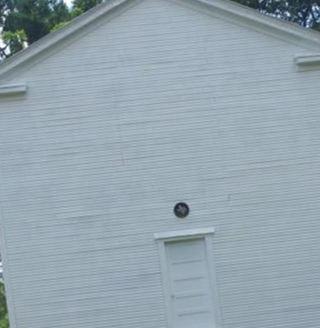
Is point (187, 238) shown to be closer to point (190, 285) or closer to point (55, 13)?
point (190, 285)

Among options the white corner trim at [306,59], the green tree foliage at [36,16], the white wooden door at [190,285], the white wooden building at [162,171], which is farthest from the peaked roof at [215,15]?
the green tree foliage at [36,16]

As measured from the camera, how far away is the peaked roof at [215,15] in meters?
15.5

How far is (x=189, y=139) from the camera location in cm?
1561

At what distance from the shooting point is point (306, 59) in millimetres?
15703

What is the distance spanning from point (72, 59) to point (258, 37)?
A: 338 cm

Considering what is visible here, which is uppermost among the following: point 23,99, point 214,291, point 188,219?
point 23,99

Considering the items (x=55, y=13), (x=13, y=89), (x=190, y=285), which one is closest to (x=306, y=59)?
(x=190, y=285)

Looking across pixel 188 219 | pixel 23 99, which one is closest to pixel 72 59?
pixel 23 99

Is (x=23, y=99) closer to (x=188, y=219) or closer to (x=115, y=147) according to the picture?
(x=115, y=147)

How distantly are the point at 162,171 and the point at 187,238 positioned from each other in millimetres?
1280

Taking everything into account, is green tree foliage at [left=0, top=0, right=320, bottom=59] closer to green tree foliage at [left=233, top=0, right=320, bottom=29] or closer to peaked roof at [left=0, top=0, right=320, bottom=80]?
green tree foliage at [left=233, top=0, right=320, bottom=29]

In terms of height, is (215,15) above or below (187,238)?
above

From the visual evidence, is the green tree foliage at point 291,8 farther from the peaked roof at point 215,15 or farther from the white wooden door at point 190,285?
the white wooden door at point 190,285

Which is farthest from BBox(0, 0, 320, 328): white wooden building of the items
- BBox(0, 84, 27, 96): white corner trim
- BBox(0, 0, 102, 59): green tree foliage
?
BBox(0, 0, 102, 59): green tree foliage
